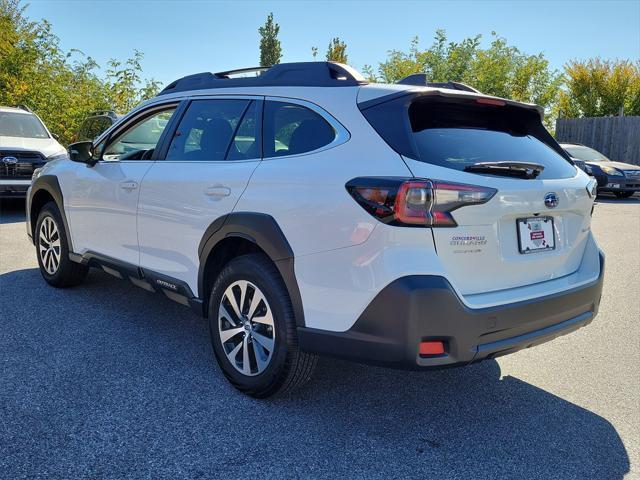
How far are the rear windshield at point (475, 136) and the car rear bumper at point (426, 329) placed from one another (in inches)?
24.6

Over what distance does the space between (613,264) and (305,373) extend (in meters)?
5.47

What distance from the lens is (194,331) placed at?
4492 millimetres

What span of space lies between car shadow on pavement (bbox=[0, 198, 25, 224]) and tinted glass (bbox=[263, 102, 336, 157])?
7.82m

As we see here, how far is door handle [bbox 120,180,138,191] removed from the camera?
421 centimetres

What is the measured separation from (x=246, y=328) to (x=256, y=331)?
0.08 metres

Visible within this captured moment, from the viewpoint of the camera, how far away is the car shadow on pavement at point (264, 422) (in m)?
2.70

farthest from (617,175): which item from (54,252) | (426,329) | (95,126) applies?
(426,329)

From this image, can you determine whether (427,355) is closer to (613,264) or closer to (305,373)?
(305,373)

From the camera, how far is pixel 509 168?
2.88 meters

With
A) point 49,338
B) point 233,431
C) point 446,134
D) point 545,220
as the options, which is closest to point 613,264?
Answer: point 545,220

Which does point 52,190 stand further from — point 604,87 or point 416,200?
point 604,87

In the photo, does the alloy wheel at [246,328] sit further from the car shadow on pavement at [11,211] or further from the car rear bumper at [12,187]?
the car rear bumper at [12,187]

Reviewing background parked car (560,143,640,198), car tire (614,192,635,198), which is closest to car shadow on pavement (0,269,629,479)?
background parked car (560,143,640,198)

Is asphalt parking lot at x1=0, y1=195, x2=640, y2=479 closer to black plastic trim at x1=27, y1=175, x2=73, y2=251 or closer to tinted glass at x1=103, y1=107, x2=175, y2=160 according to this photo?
black plastic trim at x1=27, y1=175, x2=73, y2=251
